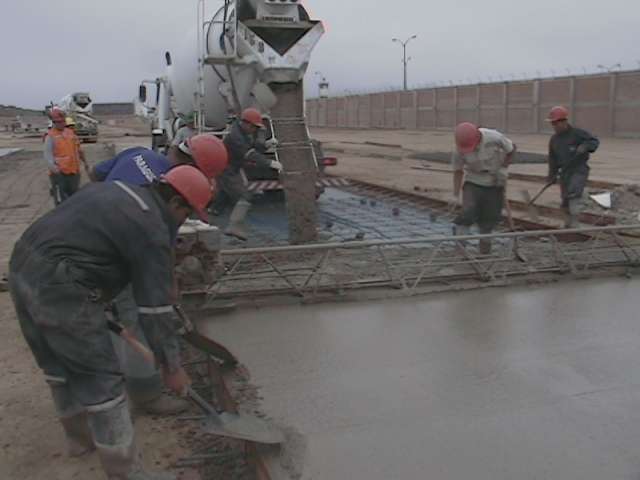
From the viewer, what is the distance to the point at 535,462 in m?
2.88

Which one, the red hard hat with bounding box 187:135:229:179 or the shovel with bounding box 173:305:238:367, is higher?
the red hard hat with bounding box 187:135:229:179

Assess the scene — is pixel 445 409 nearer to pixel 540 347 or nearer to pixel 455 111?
pixel 540 347

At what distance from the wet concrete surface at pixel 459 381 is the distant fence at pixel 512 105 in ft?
95.5

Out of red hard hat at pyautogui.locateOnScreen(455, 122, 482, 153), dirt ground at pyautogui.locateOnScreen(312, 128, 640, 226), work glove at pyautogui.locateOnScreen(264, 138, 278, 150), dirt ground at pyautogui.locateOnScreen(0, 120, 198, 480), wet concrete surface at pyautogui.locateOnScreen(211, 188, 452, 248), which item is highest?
red hard hat at pyautogui.locateOnScreen(455, 122, 482, 153)

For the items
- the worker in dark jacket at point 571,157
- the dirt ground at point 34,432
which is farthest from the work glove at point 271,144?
the dirt ground at point 34,432

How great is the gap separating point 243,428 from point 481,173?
410 centimetres

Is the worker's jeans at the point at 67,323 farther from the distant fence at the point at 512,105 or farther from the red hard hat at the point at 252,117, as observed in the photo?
the distant fence at the point at 512,105

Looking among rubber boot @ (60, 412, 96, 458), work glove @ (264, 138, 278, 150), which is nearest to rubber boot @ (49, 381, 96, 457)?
rubber boot @ (60, 412, 96, 458)

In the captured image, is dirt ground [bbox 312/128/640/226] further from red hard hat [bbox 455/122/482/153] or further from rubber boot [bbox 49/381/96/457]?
rubber boot [bbox 49/381/96/457]

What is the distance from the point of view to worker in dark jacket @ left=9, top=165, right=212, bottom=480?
2.74 meters

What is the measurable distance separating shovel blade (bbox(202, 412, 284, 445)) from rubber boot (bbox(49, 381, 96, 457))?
23.9 inches

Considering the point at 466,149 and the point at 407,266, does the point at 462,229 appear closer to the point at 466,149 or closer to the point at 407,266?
the point at 466,149

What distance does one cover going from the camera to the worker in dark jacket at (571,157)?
23.9 ft

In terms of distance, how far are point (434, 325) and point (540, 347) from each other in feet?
2.43
